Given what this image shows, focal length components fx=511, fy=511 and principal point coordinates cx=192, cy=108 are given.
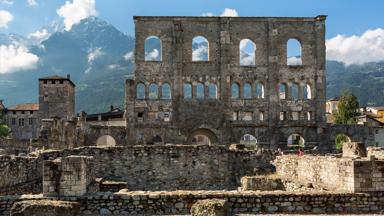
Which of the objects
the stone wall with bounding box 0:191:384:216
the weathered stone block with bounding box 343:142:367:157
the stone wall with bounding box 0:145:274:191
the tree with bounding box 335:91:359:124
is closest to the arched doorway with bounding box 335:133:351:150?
the tree with bounding box 335:91:359:124

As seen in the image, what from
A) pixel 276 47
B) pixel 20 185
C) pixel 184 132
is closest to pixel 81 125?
pixel 184 132

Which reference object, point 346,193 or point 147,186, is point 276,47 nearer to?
point 147,186

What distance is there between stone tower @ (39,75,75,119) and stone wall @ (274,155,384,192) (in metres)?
53.1

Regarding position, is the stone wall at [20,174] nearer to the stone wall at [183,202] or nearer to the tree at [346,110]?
the stone wall at [183,202]

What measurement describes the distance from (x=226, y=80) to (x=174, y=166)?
27140 mm

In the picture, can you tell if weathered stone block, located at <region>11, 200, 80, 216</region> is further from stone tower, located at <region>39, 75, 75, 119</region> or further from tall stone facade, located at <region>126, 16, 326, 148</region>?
stone tower, located at <region>39, 75, 75, 119</region>

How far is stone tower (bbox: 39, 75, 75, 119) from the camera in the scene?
68.6 m

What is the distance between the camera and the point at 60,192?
1325cm

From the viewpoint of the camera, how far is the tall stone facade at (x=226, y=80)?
1984 inches

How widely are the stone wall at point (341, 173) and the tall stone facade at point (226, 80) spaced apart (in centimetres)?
3056

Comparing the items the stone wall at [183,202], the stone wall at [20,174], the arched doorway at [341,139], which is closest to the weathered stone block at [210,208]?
the stone wall at [183,202]

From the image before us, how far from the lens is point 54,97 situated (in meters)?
69.1

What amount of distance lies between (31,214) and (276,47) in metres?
43.5

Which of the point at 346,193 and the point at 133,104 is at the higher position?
the point at 133,104
